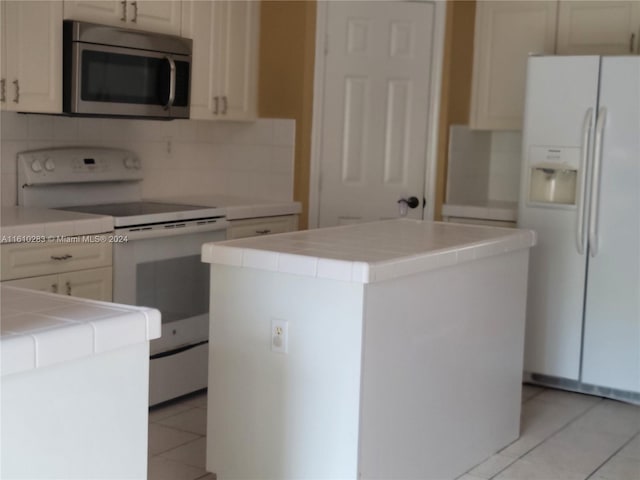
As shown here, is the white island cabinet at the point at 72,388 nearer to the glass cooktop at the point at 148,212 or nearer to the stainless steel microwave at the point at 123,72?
the glass cooktop at the point at 148,212

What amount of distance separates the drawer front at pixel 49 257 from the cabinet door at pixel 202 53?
1.29 metres

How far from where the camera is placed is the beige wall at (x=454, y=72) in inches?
202

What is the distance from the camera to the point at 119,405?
1880mm

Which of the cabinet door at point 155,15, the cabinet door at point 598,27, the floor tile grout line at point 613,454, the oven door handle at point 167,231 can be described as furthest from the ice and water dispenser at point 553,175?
the cabinet door at point 155,15

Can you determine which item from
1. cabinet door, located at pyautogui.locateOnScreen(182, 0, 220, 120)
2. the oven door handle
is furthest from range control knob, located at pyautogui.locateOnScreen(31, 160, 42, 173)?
cabinet door, located at pyautogui.locateOnScreen(182, 0, 220, 120)

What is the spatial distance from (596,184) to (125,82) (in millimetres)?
2465

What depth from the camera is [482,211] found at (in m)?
4.99

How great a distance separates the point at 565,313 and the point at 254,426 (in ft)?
7.61

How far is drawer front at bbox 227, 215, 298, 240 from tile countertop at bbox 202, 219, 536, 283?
108 cm

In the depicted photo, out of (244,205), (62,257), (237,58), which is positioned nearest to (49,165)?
(62,257)

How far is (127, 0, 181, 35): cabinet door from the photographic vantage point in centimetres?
429

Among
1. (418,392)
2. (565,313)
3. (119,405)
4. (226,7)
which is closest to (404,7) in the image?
(226,7)

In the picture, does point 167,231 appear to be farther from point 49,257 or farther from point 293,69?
point 293,69

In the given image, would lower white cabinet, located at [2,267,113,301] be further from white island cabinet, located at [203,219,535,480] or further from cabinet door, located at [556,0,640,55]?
cabinet door, located at [556,0,640,55]
